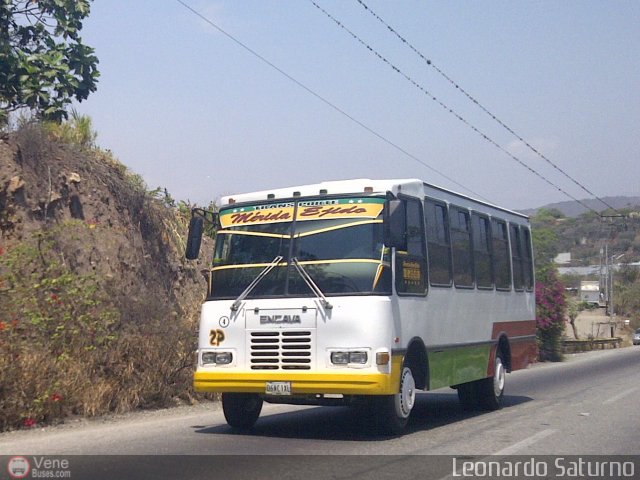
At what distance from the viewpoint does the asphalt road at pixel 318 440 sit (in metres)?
9.06

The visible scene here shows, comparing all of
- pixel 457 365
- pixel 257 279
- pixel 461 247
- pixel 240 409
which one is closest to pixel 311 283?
pixel 257 279

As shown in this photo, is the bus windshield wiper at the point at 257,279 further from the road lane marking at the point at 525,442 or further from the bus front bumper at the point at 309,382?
the road lane marking at the point at 525,442

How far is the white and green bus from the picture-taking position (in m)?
10.7

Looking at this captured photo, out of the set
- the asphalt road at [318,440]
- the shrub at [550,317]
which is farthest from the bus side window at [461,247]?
the shrub at [550,317]

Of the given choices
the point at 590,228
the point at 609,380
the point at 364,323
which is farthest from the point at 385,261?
the point at 590,228

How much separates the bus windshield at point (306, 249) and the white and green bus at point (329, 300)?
0.6 inches

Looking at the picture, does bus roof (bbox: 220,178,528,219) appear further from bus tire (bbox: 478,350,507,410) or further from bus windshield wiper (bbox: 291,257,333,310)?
bus tire (bbox: 478,350,507,410)

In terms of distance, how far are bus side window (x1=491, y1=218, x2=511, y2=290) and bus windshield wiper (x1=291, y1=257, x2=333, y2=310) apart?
511 centimetres

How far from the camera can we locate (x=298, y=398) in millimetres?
11094

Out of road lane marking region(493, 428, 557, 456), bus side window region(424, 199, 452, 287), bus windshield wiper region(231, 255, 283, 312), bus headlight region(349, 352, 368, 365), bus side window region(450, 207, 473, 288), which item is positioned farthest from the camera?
bus side window region(450, 207, 473, 288)

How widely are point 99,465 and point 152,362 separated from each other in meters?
5.93

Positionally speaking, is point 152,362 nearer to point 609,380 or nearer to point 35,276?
point 35,276

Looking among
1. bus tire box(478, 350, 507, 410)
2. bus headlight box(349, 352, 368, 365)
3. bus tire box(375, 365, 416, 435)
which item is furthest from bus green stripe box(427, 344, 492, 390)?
bus headlight box(349, 352, 368, 365)

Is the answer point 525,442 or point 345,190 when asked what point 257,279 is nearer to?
point 345,190
